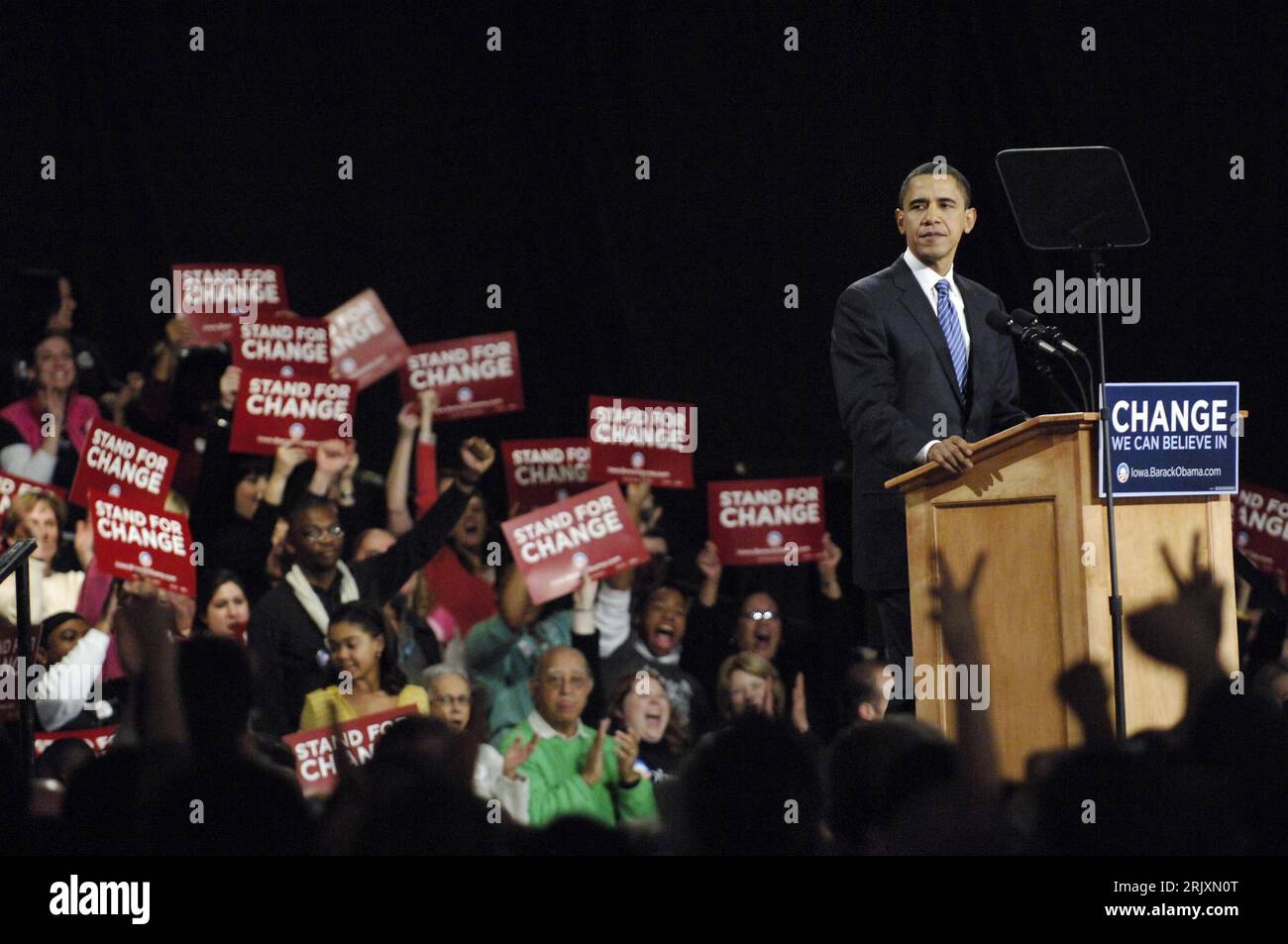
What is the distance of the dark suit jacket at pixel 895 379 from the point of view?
13.3 ft

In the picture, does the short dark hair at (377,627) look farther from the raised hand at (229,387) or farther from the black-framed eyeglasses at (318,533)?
the raised hand at (229,387)

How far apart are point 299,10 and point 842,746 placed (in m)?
5.75

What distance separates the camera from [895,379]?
13.4ft

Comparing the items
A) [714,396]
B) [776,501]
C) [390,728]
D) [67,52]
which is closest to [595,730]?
[776,501]

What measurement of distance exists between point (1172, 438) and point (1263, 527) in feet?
11.3

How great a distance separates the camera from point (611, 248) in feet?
24.8

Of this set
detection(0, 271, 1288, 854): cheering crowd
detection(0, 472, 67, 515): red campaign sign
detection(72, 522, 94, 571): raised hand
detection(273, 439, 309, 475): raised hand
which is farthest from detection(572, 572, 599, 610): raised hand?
detection(0, 472, 67, 515): red campaign sign

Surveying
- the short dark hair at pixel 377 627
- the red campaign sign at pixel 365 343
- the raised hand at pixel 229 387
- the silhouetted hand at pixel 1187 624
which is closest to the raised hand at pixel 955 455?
the silhouetted hand at pixel 1187 624

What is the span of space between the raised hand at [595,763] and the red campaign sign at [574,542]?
107 cm

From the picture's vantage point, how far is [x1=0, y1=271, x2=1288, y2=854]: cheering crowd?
248 centimetres

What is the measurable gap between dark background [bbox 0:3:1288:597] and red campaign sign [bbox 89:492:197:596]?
1.57 m

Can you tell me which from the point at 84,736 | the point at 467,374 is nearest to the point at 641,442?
the point at 467,374

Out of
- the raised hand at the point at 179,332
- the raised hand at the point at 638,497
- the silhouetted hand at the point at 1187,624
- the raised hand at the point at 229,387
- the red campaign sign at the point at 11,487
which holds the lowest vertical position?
the silhouetted hand at the point at 1187,624

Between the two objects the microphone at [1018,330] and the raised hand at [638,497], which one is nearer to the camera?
the microphone at [1018,330]
